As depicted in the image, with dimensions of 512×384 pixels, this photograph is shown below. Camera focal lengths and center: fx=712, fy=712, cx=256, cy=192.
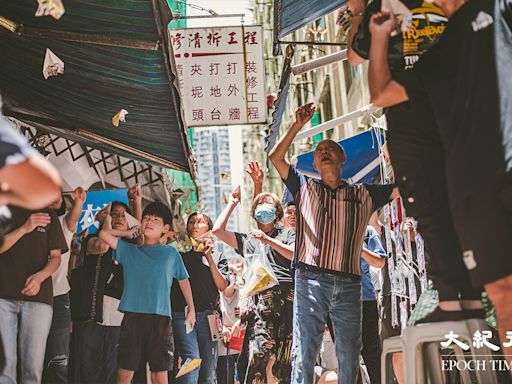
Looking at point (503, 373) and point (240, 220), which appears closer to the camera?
point (503, 373)

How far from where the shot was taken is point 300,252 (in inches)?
207

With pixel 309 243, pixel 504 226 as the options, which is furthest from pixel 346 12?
pixel 504 226

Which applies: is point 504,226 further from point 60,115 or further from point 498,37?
point 60,115

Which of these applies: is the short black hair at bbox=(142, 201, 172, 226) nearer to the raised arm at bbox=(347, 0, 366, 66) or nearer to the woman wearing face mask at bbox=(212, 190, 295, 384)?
the woman wearing face mask at bbox=(212, 190, 295, 384)

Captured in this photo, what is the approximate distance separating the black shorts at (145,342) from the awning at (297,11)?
9.78 feet

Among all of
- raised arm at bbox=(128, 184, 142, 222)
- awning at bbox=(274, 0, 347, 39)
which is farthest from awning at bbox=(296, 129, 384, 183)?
raised arm at bbox=(128, 184, 142, 222)

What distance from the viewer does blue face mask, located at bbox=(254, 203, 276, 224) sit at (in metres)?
6.93

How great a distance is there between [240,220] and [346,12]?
61.3m

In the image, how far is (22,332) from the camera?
5.30 meters

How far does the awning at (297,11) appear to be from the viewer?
20.7 ft

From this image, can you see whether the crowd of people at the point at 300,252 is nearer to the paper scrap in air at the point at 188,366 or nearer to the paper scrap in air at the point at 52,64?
the paper scrap in air at the point at 188,366

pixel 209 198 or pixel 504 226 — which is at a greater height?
pixel 209 198

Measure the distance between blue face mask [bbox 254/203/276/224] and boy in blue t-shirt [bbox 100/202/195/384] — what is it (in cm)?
87

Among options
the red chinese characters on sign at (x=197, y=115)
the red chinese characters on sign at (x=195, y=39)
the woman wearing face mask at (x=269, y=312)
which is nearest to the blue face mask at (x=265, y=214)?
the woman wearing face mask at (x=269, y=312)
